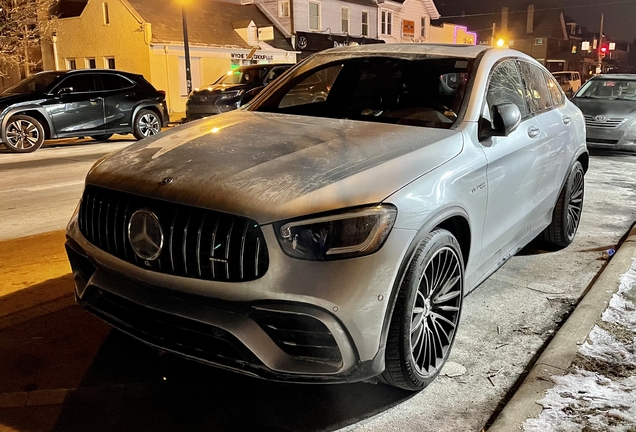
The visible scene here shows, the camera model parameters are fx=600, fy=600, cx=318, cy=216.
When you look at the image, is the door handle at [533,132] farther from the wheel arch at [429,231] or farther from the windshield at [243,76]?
the windshield at [243,76]

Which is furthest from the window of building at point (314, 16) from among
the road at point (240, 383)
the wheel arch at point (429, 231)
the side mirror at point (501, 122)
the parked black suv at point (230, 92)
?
the wheel arch at point (429, 231)

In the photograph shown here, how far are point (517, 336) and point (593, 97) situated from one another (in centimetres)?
1063

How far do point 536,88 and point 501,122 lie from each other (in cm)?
157

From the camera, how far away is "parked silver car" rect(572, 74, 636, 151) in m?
11.6

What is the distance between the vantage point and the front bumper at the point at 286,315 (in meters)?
2.50

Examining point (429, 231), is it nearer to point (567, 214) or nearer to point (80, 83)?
point (567, 214)

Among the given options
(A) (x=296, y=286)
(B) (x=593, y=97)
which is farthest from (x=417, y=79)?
(B) (x=593, y=97)

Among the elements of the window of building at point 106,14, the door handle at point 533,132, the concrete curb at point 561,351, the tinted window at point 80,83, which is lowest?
the concrete curb at point 561,351

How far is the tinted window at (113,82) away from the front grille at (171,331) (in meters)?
11.7

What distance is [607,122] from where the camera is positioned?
11.7 m

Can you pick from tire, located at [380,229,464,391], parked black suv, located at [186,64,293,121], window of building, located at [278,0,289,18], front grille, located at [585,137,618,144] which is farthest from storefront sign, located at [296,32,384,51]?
tire, located at [380,229,464,391]

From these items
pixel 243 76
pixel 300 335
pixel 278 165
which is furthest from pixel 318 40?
pixel 300 335

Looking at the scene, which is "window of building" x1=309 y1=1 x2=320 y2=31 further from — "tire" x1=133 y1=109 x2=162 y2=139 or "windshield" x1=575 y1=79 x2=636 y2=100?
"windshield" x1=575 y1=79 x2=636 y2=100

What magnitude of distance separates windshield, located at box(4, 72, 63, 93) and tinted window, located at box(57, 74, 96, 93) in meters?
0.26
